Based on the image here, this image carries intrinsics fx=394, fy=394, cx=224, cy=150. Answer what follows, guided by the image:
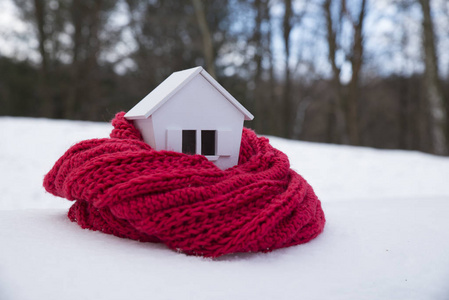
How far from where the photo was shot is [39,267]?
808mm

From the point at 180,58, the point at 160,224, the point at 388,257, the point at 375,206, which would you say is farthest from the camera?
the point at 180,58

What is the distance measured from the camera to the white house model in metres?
1.08

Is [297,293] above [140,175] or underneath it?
underneath

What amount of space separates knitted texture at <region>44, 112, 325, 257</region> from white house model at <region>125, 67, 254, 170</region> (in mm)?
70

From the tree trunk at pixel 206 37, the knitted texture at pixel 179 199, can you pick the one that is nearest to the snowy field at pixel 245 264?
the knitted texture at pixel 179 199

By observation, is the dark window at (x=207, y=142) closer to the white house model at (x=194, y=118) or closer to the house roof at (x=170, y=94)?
the white house model at (x=194, y=118)

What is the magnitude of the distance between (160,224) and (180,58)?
24.6 ft

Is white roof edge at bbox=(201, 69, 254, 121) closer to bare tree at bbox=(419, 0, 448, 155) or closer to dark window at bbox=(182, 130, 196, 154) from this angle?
dark window at bbox=(182, 130, 196, 154)

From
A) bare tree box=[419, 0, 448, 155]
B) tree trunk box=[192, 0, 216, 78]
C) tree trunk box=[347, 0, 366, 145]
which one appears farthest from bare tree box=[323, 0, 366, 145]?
tree trunk box=[192, 0, 216, 78]

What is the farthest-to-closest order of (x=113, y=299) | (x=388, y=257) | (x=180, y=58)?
(x=180, y=58)
(x=388, y=257)
(x=113, y=299)

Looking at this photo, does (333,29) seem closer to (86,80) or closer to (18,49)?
(86,80)

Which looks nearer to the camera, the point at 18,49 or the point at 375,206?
the point at 375,206

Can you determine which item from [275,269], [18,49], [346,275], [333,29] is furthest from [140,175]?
[18,49]

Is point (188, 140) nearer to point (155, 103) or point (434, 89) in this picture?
point (155, 103)
